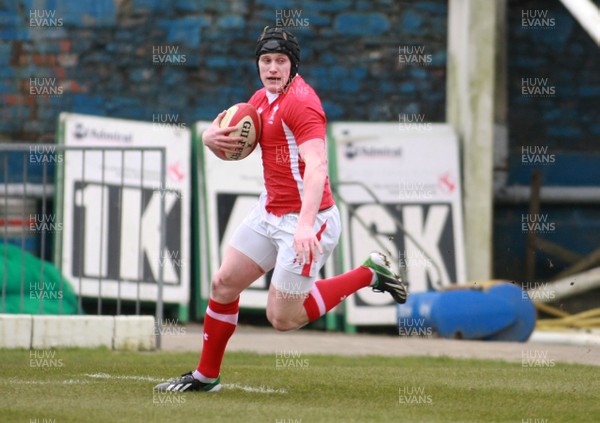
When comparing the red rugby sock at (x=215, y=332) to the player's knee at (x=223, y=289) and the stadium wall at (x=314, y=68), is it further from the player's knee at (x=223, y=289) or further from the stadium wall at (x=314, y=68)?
the stadium wall at (x=314, y=68)

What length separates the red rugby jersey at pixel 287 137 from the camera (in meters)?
7.40

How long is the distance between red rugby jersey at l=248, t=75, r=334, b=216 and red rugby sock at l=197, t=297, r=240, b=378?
2.08ft

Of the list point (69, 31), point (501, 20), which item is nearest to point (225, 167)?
point (69, 31)

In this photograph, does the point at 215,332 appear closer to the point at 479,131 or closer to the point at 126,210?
the point at 126,210

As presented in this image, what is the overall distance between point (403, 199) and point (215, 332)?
24.5 ft

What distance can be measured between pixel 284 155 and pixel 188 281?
22.8ft

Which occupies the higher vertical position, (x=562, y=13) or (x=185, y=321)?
(x=562, y=13)

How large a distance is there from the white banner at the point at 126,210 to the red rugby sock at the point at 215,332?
570 centimetres

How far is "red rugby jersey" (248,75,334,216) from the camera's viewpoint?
291 inches

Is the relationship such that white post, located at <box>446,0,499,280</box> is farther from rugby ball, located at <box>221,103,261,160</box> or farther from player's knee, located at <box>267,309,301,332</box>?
rugby ball, located at <box>221,103,261,160</box>

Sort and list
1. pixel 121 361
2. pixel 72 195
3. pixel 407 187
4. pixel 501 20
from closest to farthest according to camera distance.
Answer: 1. pixel 121 361
2. pixel 72 195
3. pixel 407 187
4. pixel 501 20

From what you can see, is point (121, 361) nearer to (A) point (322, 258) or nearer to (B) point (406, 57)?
(A) point (322, 258)

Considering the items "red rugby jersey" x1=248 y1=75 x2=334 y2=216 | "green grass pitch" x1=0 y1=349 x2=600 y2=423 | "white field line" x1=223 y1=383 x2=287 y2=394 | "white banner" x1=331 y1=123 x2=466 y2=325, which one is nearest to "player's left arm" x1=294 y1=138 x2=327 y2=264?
"red rugby jersey" x1=248 y1=75 x2=334 y2=216

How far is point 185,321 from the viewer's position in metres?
14.3
